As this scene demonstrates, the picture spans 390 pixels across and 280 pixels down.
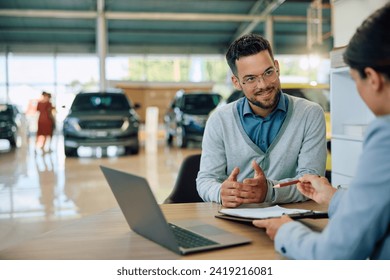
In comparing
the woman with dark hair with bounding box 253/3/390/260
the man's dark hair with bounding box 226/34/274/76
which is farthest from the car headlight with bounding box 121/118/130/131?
the woman with dark hair with bounding box 253/3/390/260

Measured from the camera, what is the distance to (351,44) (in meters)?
0.86

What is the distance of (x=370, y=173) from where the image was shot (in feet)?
2.57

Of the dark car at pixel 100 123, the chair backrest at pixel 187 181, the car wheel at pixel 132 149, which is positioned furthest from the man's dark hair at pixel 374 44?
the car wheel at pixel 132 149

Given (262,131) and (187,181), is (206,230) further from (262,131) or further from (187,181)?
(187,181)

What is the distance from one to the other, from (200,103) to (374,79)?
10474 mm

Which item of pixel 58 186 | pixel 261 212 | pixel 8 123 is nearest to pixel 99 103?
pixel 8 123

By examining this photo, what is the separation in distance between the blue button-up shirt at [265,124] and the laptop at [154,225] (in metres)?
0.73

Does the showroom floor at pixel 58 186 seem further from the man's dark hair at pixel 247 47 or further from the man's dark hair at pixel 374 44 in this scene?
the man's dark hair at pixel 374 44

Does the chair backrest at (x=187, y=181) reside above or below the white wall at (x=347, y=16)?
below

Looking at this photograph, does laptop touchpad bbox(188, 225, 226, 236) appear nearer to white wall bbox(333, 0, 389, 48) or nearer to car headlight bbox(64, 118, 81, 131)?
white wall bbox(333, 0, 389, 48)

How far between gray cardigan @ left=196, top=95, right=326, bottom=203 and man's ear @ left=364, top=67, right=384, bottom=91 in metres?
1.03

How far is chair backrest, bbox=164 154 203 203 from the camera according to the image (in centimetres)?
230

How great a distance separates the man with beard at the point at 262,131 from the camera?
187cm

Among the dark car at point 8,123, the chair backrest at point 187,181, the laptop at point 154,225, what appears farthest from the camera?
the dark car at point 8,123
